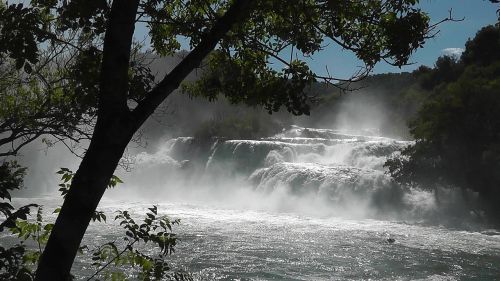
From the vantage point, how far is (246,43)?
145 inches

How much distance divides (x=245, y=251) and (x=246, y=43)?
1314cm

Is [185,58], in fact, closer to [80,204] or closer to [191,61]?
[191,61]

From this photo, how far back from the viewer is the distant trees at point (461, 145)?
85.2 ft

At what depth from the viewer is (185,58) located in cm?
257

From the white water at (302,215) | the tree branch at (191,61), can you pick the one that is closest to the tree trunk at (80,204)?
the tree branch at (191,61)

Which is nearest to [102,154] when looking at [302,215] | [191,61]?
[191,61]

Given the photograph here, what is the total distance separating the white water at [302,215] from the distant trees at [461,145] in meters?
1.42

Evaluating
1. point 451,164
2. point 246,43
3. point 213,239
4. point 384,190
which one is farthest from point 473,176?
point 246,43

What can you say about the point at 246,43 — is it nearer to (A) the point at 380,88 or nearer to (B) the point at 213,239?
(B) the point at 213,239

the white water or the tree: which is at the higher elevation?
the tree

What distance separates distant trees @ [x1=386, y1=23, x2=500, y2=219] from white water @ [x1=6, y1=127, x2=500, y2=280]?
56.1 inches

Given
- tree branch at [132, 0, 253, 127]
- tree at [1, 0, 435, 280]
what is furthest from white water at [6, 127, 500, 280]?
tree branch at [132, 0, 253, 127]

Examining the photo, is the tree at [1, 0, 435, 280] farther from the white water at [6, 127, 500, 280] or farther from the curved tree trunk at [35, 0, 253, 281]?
the white water at [6, 127, 500, 280]

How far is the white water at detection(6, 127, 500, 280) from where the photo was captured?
14297 mm
